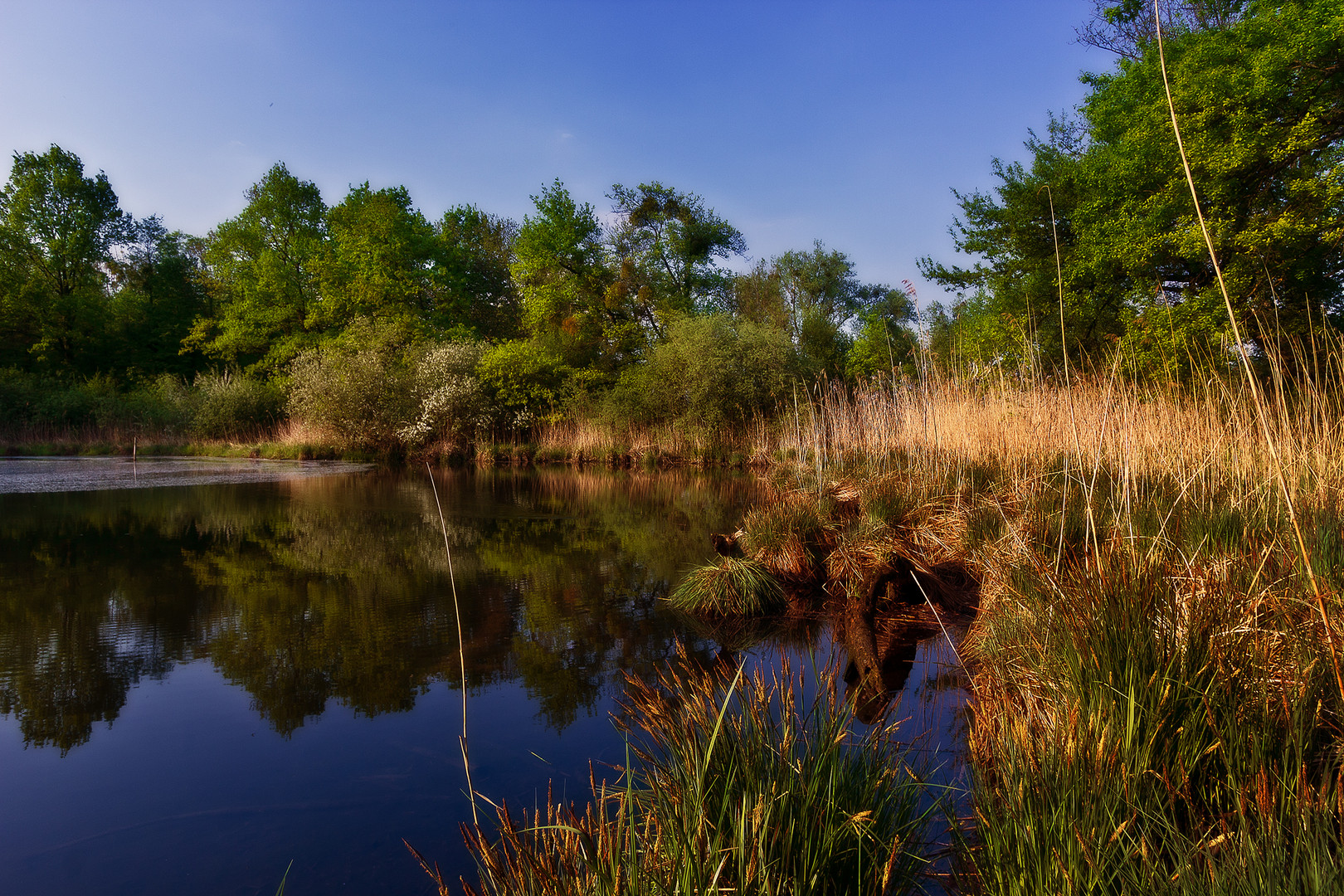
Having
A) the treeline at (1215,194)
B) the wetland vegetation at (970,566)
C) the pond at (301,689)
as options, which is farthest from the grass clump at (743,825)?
the treeline at (1215,194)

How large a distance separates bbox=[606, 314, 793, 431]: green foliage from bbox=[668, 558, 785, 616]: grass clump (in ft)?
47.4

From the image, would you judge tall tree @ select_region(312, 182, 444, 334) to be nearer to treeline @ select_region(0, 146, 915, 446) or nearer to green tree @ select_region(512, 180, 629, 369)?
treeline @ select_region(0, 146, 915, 446)

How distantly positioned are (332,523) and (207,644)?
16.1 feet

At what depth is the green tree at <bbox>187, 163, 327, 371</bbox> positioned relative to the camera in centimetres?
2908

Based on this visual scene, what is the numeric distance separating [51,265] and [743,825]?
37.8 m

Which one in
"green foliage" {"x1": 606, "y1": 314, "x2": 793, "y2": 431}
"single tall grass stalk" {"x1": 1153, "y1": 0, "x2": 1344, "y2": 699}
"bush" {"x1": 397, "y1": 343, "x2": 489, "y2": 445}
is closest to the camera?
"single tall grass stalk" {"x1": 1153, "y1": 0, "x2": 1344, "y2": 699}

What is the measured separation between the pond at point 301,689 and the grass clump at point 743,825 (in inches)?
33.6

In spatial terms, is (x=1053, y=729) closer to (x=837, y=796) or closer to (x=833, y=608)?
(x=837, y=796)

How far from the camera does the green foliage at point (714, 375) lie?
770 inches

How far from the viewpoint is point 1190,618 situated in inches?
83.0

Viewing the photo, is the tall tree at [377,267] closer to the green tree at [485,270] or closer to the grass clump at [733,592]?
the green tree at [485,270]

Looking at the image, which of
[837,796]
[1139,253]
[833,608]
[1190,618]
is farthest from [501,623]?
[1139,253]

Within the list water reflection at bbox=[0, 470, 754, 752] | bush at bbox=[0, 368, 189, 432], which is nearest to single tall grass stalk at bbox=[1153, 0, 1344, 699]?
water reflection at bbox=[0, 470, 754, 752]

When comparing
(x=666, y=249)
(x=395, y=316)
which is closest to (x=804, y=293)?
(x=666, y=249)
